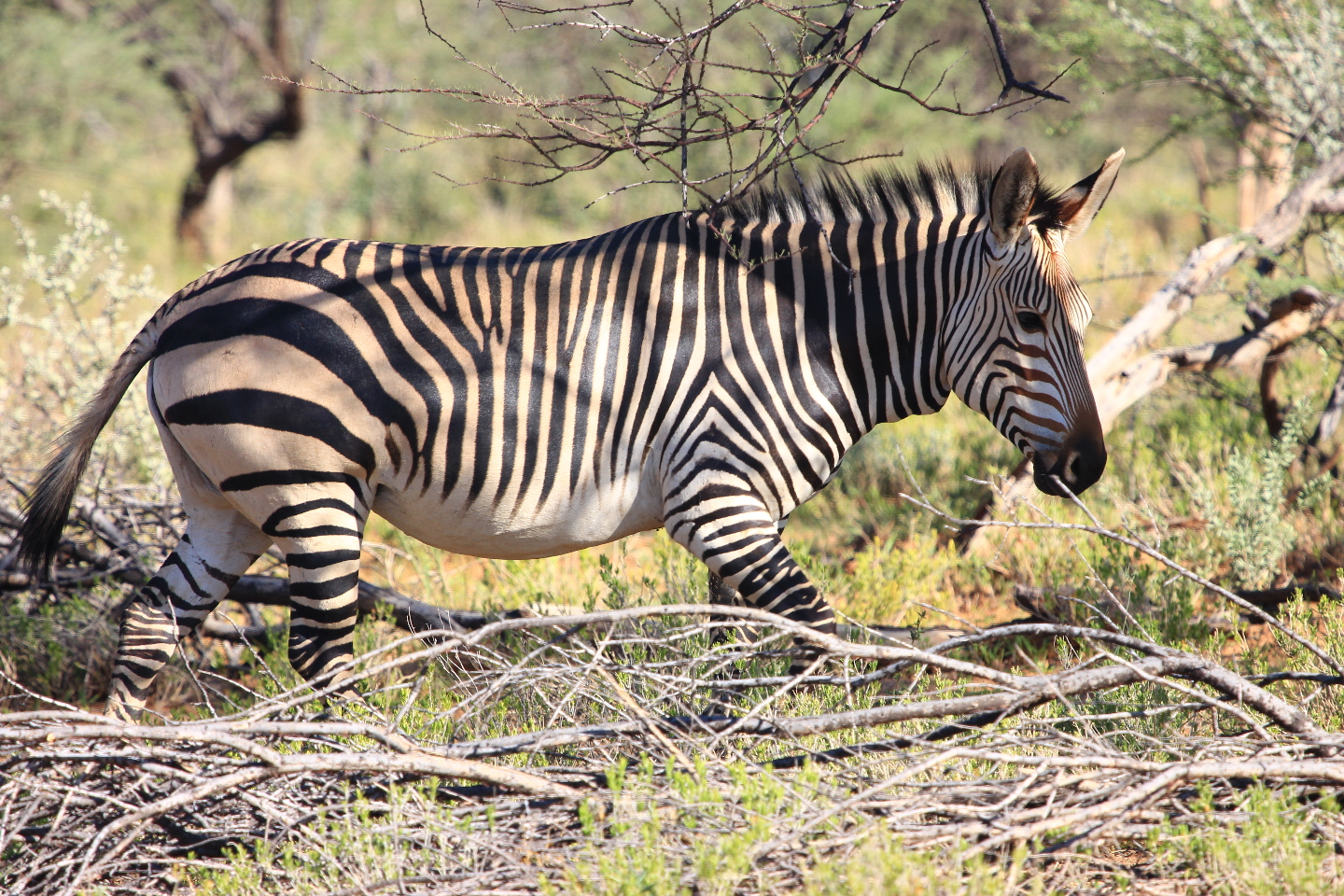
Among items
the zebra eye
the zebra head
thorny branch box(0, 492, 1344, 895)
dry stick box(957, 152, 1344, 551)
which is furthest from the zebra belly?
dry stick box(957, 152, 1344, 551)

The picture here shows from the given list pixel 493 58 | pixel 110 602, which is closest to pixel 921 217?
pixel 110 602

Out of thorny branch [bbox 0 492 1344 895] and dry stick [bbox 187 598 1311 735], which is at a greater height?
dry stick [bbox 187 598 1311 735]

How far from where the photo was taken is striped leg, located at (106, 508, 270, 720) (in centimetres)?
378

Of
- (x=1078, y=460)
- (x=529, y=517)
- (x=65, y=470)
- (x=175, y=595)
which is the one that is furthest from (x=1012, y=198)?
(x=65, y=470)

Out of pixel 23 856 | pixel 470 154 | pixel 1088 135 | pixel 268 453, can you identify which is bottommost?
pixel 23 856

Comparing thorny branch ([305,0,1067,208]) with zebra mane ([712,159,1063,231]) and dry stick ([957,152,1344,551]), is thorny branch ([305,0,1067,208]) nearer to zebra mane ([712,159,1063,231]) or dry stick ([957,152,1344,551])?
zebra mane ([712,159,1063,231])

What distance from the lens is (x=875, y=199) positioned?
382cm

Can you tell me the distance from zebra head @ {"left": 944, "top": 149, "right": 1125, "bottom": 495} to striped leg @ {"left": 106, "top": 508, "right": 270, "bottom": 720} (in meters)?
2.75

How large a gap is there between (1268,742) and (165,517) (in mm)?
4710

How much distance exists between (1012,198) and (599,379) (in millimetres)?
1493

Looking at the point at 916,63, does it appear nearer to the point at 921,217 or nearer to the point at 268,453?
the point at 921,217

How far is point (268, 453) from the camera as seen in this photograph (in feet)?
10.9

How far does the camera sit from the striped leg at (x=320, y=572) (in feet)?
11.0

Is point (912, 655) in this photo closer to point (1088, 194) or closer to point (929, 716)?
point (929, 716)
